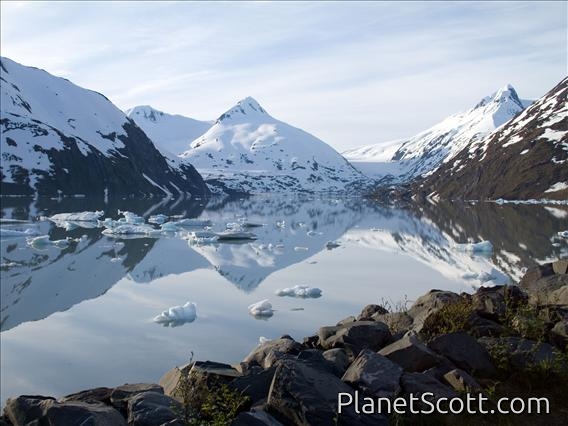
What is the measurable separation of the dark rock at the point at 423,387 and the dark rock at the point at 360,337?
1980 millimetres

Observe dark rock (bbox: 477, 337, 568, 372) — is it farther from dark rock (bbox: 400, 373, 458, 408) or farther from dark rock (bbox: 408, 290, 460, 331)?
dark rock (bbox: 408, 290, 460, 331)

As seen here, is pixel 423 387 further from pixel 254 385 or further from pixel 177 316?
pixel 177 316

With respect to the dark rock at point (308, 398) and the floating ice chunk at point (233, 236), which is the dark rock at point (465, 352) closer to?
the dark rock at point (308, 398)

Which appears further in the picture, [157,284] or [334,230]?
[334,230]

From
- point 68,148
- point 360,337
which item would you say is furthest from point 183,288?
point 68,148

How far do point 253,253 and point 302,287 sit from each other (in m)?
13.8

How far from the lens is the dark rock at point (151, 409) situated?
6.62 meters

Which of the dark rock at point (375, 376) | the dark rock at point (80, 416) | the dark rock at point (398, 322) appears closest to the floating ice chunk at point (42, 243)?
the dark rock at point (398, 322)

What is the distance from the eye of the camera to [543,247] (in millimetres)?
35562

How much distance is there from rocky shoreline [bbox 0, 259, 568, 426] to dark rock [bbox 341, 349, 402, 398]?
0.01 meters

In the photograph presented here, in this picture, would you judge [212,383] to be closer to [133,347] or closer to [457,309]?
[457,309]

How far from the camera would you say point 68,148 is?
500ft

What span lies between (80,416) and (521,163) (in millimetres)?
159148

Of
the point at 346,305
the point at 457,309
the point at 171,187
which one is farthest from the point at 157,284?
the point at 171,187
